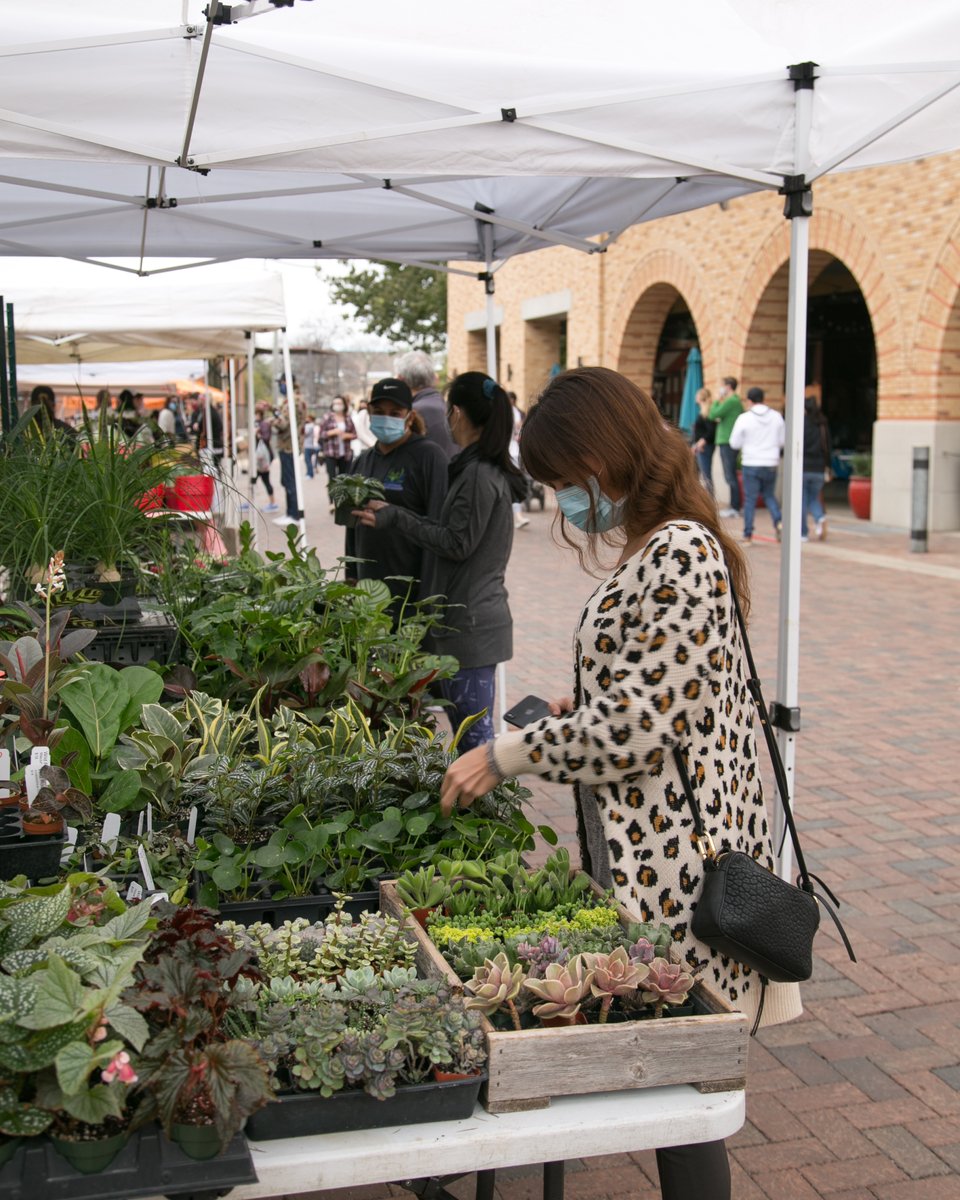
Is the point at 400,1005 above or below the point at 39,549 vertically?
below

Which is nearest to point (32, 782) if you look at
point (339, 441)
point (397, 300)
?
point (339, 441)

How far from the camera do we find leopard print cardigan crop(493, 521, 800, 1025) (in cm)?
220

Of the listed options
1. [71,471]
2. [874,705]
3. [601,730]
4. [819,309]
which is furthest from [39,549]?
[819,309]

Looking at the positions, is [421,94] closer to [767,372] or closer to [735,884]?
[735,884]

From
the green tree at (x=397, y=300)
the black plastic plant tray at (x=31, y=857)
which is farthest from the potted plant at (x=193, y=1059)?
the green tree at (x=397, y=300)

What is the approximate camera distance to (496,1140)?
174 cm

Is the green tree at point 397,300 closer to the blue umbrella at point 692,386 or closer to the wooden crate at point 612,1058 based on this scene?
the blue umbrella at point 692,386

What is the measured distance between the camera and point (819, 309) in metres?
23.4

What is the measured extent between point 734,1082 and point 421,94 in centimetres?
245

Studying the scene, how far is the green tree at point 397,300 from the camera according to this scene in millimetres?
39938

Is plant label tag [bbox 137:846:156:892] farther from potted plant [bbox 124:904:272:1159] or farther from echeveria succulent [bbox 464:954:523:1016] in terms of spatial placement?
echeveria succulent [bbox 464:954:523:1016]

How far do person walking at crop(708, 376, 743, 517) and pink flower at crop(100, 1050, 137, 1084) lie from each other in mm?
15818

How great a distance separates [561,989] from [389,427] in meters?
3.82

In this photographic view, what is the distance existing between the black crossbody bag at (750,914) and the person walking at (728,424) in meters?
14.9
